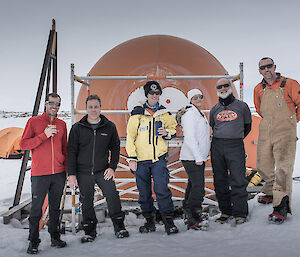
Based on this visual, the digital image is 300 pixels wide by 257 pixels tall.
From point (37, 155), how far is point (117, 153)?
873 millimetres

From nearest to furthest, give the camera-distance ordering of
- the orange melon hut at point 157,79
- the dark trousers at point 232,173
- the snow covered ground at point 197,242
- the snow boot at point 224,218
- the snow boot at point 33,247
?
the snow covered ground at point 197,242, the snow boot at point 33,247, the dark trousers at point 232,173, the snow boot at point 224,218, the orange melon hut at point 157,79

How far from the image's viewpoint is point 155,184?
2914 mm

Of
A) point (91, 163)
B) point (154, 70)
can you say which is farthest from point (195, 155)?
point (154, 70)

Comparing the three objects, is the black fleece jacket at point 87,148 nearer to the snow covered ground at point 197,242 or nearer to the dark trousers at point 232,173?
the snow covered ground at point 197,242

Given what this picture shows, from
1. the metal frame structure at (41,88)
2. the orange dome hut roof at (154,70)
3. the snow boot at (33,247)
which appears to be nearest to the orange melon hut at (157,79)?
the orange dome hut roof at (154,70)

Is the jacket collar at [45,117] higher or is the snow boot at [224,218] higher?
the jacket collar at [45,117]

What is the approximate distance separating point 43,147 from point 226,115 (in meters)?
2.13

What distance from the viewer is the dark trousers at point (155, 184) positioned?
9.48 feet

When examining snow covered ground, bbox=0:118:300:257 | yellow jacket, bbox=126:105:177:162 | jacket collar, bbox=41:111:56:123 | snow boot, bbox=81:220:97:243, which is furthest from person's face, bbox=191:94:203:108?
snow boot, bbox=81:220:97:243

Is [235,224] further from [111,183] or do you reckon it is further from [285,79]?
[285,79]

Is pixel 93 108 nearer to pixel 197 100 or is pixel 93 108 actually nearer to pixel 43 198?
pixel 43 198

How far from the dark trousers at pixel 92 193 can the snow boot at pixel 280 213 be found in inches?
69.2

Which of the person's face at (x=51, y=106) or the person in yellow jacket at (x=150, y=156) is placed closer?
the person's face at (x=51, y=106)

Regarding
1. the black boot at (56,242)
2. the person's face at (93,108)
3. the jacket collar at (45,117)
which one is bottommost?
the black boot at (56,242)
